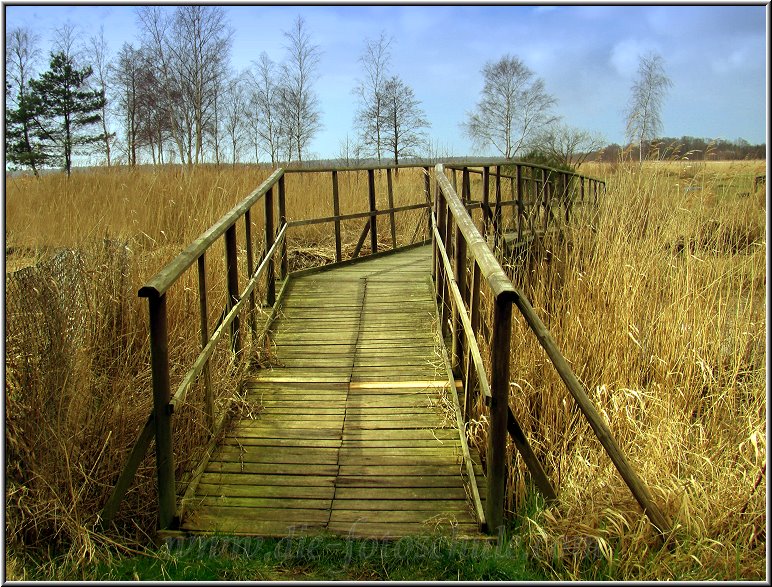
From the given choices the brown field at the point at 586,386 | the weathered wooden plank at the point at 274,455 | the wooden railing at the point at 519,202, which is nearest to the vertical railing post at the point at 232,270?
the brown field at the point at 586,386

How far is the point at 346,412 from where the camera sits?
Answer: 394cm

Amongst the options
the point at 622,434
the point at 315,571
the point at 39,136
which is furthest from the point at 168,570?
the point at 39,136

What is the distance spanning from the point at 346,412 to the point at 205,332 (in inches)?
41.1

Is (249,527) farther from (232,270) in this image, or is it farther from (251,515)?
(232,270)

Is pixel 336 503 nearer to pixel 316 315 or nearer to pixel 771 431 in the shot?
pixel 771 431

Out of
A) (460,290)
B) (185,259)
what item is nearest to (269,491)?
(185,259)

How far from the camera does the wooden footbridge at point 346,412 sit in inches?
108

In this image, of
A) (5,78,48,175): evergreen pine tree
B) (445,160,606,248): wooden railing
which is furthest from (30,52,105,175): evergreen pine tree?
(445,160,606,248): wooden railing

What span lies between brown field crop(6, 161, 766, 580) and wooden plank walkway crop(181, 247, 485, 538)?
306mm

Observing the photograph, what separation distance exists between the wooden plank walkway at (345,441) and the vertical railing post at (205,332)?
7.3 inches

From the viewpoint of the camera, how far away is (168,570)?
2.54m

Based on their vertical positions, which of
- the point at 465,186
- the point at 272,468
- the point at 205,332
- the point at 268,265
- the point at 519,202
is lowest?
the point at 272,468

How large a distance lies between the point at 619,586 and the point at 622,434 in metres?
1.31

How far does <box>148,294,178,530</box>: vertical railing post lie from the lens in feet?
8.91
